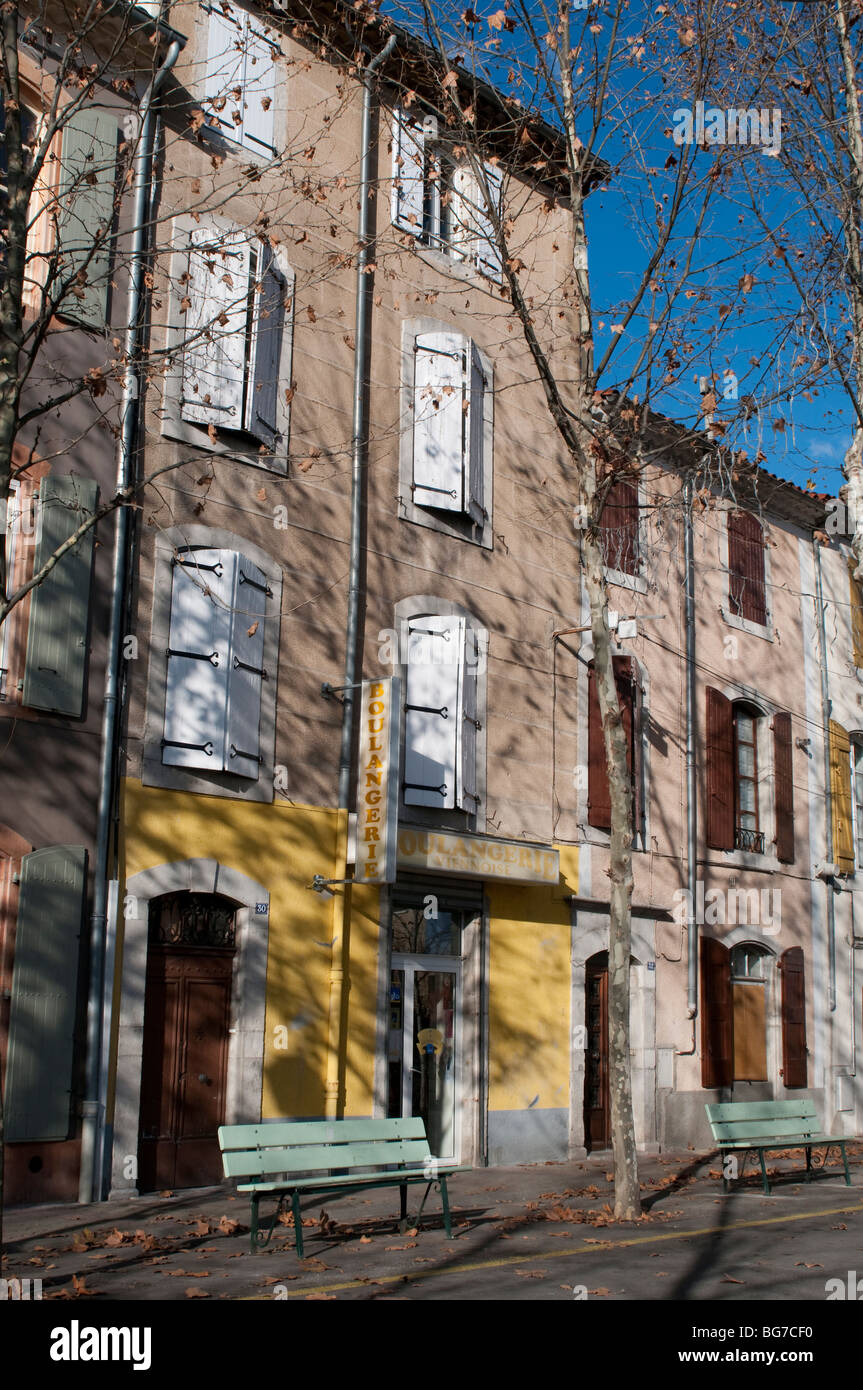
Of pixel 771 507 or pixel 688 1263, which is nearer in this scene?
pixel 688 1263

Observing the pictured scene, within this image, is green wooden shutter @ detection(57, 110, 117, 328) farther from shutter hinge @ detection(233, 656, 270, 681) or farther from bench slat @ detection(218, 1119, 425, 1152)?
bench slat @ detection(218, 1119, 425, 1152)

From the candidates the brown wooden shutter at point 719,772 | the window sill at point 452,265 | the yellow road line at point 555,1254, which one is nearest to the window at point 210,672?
the window sill at point 452,265

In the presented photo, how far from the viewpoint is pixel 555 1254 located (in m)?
8.44

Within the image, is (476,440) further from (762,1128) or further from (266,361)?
(762,1128)

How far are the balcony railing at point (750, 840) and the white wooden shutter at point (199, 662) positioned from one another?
9.20 meters

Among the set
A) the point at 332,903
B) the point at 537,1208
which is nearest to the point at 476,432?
the point at 332,903

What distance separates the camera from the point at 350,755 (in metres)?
13.4

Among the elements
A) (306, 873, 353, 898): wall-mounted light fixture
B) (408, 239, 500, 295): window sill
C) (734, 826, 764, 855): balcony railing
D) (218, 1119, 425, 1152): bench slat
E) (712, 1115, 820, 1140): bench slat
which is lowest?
(712, 1115, 820, 1140): bench slat

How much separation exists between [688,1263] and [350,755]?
6385mm

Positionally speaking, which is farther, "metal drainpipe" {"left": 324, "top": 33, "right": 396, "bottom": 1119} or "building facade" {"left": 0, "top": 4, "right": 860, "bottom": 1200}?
"metal drainpipe" {"left": 324, "top": 33, "right": 396, "bottom": 1119}

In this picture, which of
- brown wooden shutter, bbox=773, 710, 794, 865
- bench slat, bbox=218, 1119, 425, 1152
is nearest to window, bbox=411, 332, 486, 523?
brown wooden shutter, bbox=773, 710, 794, 865

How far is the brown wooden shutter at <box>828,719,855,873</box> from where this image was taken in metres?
20.6

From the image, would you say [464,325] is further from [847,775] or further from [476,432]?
[847,775]

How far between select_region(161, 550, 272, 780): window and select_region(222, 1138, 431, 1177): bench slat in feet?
13.3
